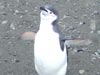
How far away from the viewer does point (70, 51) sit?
163 inches

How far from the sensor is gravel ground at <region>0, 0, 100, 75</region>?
3.93 m

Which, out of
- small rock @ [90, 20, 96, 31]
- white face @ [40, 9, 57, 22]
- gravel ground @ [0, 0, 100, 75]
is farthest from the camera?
small rock @ [90, 20, 96, 31]

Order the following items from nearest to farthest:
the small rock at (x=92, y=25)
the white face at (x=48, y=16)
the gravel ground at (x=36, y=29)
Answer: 1. the white face at (x=48, y=16)
2. the gravel ground at (x=36, y=29)
3. the small rock at (x=92, y=25)

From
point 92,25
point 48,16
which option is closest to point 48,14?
point 48,16

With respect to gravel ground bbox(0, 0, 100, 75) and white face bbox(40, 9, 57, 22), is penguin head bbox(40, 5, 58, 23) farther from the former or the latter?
gravel ground bbox(0, 0, 100, 75)

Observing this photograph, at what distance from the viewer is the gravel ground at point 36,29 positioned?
393cm

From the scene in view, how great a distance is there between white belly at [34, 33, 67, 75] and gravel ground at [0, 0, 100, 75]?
2.10 feet

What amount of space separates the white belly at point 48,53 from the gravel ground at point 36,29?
25.2 inches

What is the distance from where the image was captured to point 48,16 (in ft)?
10.2

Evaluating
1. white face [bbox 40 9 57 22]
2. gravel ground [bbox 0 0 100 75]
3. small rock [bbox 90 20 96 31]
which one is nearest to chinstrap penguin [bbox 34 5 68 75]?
white face [bbox 40 9 57 22]

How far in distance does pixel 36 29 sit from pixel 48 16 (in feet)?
5.42

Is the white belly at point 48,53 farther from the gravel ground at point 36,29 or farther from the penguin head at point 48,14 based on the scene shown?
the gravel ground at point 36,29

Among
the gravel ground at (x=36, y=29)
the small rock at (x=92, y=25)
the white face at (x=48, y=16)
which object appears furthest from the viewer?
the small rock at (x=92, y=25)

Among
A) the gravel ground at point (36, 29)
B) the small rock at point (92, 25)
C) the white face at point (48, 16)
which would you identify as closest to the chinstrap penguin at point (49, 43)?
the white face at point (48, 16)
